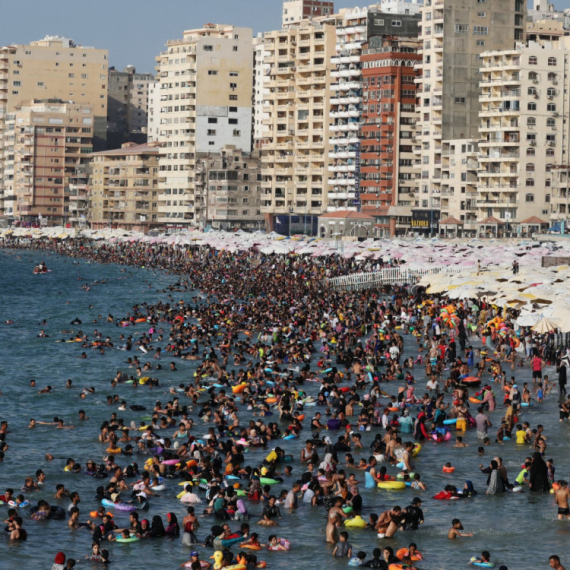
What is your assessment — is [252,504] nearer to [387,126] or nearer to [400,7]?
[387,126]

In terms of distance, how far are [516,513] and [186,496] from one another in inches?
319

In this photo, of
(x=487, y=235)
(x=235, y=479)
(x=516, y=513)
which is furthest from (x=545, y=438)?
(x=487, y=235)

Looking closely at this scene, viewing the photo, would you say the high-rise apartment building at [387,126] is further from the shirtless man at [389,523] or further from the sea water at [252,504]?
the shirtless man at [389,523]

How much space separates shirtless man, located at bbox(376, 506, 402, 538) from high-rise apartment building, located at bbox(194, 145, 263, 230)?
131 meters

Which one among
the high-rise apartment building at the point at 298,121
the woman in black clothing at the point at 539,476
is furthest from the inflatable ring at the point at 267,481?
the high-rise apartment building at the point at 298,121

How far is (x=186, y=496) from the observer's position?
2872 cm

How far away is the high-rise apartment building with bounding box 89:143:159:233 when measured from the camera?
177 m

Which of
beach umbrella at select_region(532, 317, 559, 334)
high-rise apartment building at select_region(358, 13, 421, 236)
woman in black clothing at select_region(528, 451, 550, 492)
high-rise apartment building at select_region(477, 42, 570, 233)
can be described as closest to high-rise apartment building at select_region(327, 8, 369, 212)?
high-rise apartment building at select_region(358, 13, 421, 236)

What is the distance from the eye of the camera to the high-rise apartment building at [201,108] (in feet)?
555

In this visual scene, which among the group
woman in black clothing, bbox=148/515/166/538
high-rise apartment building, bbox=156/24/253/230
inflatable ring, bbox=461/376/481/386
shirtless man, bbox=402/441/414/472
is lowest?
woman in black clothing, bbox=148/515/166/538

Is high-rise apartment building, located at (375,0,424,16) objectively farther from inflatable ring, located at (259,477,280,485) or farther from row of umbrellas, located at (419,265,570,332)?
inflatable ring, located at (259,477,280,485)

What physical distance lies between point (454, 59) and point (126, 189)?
2690 inches

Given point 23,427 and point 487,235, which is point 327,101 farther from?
point 23,427

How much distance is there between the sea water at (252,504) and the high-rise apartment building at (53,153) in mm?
142829
